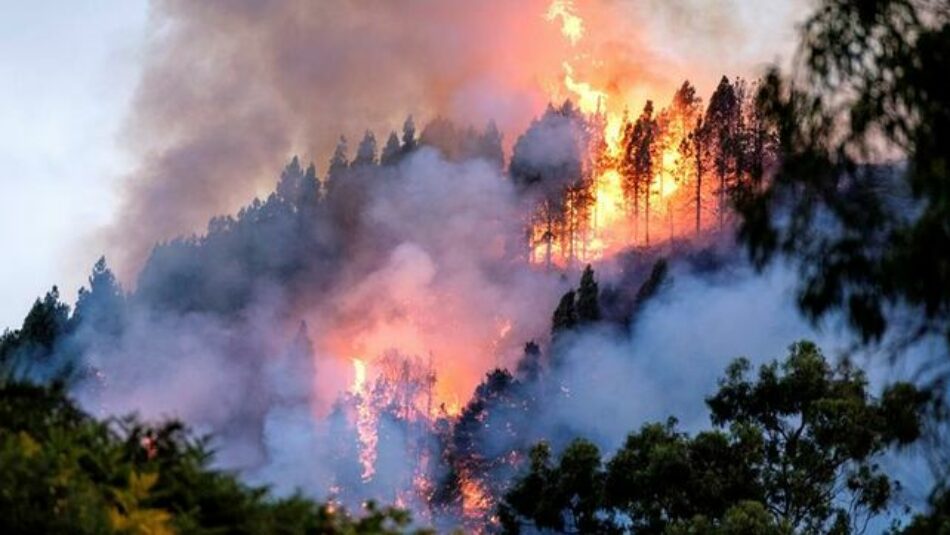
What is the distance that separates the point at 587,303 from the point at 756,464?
55.6m

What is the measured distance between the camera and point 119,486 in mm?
5625

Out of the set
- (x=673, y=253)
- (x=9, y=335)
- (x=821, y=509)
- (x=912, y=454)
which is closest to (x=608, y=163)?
(x=673, y=253)

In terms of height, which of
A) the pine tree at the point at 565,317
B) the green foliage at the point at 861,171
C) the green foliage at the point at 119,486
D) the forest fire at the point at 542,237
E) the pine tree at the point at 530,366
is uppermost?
the forest fire at the point at 542,237

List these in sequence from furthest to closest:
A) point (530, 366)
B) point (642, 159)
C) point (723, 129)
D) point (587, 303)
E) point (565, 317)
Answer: point (642, 159) < point (723, 129) < point (587, 303) < point (565, 317) < point (530, 366)

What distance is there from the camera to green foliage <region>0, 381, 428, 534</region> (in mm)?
4898

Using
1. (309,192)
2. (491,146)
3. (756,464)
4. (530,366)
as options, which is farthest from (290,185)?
(756,464)

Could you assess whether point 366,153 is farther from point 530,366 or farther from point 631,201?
point 530,366

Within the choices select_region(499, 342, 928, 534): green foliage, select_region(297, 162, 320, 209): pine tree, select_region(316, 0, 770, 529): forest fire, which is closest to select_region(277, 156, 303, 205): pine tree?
select_region(297, 162, 320, 209): pine tree

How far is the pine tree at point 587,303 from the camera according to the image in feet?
248

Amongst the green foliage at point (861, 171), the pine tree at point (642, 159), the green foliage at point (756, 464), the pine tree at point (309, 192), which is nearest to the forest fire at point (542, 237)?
the pine tree at point (642, 159)

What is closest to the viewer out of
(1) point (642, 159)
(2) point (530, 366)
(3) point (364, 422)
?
(2) point (530, 366)

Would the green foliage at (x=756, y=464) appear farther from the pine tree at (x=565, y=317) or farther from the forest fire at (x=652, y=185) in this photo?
the forest fire at (x=652, y=185)

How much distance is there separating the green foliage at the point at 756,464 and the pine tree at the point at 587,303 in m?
53.3

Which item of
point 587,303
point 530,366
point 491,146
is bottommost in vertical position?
point 530,366
